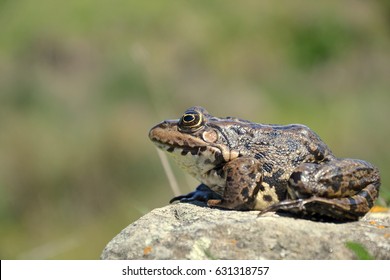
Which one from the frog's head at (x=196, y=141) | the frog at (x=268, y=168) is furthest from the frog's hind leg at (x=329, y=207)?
the frog's head at (x=196, y=141)

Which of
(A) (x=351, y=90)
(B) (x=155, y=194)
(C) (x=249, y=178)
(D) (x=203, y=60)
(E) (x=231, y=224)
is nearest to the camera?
(E) (x=231, y=224)

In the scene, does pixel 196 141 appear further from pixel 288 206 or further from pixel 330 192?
pixel 330 192

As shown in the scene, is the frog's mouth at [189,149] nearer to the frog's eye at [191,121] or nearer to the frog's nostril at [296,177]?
the frog's eye at [191,121]

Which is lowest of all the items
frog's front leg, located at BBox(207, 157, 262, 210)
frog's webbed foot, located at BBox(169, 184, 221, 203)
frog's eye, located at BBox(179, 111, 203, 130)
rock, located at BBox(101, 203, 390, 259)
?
rock, located at BBox(101, 203, 390, 259)

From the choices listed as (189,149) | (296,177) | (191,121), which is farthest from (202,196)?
(296,177)

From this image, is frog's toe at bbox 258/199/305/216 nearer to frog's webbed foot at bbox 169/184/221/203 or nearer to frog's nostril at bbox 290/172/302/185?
frog's nostril at bbox 290/172/302/185

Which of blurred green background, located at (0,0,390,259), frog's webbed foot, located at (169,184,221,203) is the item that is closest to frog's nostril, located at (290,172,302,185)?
frog's webbed foot, located at (169,184,221,203)

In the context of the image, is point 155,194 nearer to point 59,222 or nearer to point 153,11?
point 59,222

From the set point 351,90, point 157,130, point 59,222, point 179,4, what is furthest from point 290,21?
point 157,130
